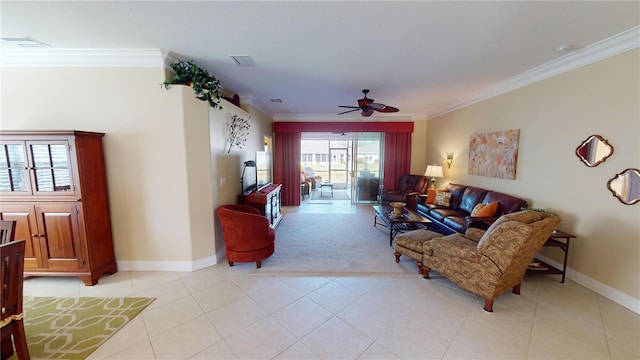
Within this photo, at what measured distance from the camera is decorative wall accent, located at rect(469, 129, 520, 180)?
380 cm

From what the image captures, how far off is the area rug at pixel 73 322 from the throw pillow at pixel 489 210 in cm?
446

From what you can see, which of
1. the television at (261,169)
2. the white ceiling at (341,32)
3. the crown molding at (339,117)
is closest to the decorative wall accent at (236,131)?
the television at (261,169)

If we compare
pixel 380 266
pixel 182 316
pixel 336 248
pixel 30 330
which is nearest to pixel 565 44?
pixel 380 266

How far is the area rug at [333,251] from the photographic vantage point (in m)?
3.18

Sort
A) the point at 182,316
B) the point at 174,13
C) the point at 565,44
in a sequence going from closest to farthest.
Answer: the point at 174,13 → the point at 182,316 → the point at 565,44

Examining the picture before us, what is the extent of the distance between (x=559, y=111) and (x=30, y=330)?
608 cm

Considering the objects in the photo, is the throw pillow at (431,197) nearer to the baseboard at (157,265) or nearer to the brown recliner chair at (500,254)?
the brown recliner chair at (500,254)

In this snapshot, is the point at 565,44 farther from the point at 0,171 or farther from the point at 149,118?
the point at 0,171

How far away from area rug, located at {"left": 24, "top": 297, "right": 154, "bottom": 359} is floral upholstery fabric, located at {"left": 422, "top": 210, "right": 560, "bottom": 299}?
327cm

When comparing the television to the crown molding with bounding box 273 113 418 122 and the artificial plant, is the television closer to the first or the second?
the artificial plant

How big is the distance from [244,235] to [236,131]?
1.90 m

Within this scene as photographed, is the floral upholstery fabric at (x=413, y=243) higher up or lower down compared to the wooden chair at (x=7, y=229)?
lower down

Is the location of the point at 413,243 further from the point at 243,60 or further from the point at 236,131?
the point at 236,131

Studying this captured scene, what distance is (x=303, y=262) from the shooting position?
3430 mm
